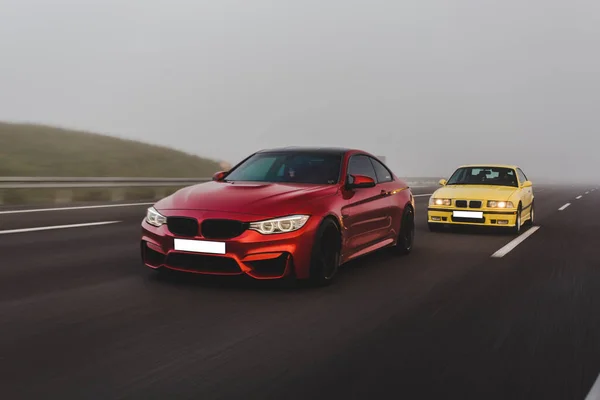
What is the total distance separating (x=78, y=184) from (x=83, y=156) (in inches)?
1043

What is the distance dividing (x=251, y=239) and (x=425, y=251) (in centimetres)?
440

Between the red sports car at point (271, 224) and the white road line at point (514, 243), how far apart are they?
2.71 m

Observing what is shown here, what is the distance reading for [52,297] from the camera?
5.85 meters

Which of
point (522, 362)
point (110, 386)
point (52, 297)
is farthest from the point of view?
point (52, 297)

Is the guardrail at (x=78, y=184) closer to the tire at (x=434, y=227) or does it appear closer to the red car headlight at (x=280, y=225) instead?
the tire at (x=434, y=227)

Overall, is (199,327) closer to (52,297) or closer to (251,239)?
(251,239)

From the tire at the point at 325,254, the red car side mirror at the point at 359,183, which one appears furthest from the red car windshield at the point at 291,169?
the tire at the point at 325,254

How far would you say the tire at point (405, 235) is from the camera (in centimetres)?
902

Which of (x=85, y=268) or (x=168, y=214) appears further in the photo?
(x=85, y=268)

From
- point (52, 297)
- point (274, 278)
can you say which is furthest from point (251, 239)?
point (52, 297)

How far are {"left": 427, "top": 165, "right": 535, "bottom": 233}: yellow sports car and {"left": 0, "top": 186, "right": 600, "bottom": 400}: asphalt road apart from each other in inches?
158

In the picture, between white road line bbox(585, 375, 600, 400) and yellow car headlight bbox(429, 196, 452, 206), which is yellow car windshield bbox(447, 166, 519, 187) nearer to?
yellow car headlight bbox(429, 196, 452, 206)

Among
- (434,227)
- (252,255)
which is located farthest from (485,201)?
(252,255)

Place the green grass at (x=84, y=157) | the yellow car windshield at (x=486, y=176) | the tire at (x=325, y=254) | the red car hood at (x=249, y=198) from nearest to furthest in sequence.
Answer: the red car hood at (x=249, y=198) < the tire at (x=325, y=254) < the yellow car windshield at (x=486, y=176) < the green grass at (x=84, y=157)
